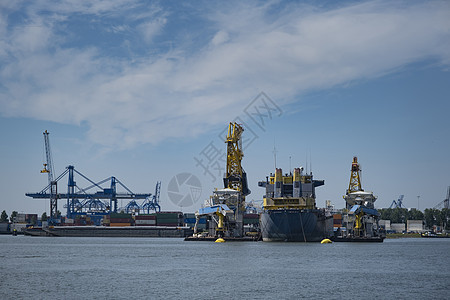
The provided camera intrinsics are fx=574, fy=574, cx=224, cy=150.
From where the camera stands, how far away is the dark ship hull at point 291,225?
348 feet

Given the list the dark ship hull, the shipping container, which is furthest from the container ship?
the shipping container

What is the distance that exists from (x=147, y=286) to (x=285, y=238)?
220 feet

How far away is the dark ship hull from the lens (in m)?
106

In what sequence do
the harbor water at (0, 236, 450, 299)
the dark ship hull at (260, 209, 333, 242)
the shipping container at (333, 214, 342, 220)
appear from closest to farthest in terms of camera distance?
the harbor water at (0, 236, 450, 299)
the dark ship hull at (260, 209, 333, 242)
the shipping container at (333, 214, 342, 220)

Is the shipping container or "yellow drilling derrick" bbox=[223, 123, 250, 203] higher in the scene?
"yellow drilling derrick" bbox=[223, 123, 250, 203]

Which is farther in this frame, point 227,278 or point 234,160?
point 234,160

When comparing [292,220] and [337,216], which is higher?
[292,220]

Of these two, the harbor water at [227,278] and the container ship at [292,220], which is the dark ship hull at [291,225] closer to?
the container ship at [292,220]

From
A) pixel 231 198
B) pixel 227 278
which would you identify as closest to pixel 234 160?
pixel 231 198

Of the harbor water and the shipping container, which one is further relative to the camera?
the shipping container

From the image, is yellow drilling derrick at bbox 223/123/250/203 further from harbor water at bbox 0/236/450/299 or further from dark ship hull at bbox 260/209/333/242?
harbor water at bbox 0/236/450/299

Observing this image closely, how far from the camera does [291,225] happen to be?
10656cm

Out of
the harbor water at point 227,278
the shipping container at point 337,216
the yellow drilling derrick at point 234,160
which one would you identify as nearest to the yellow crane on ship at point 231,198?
the yellow drilling derrick at point 234,160

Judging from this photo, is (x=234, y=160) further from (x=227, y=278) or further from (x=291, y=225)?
(x=227, y=278)
